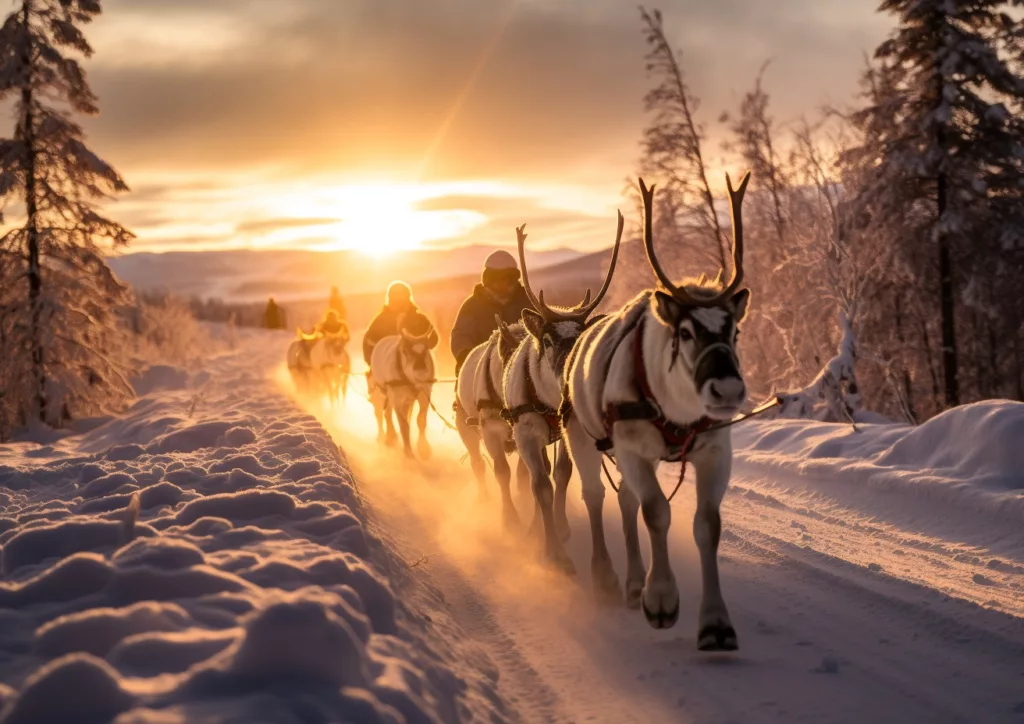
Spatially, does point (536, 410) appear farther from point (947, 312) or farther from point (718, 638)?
point (947, 312)

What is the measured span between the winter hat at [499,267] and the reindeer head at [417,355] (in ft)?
12.1

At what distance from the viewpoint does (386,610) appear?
4.50 metres

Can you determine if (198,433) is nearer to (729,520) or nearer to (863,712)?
(729,520)

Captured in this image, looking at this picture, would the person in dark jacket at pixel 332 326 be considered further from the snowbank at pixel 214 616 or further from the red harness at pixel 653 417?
the red harness at pixel 653 417

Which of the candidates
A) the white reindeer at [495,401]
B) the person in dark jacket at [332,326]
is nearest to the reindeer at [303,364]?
the person in dark jacket at [332,326]

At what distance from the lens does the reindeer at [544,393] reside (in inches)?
259

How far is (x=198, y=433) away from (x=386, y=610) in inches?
287

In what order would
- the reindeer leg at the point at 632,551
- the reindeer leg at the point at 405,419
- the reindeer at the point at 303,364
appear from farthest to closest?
1. the reindeer at the point at 303,364
2. the reindeer leg at the point at 405,419
3. the reindeer leg at the point at 632,551

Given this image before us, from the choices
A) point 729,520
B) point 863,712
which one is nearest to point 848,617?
point 863,712

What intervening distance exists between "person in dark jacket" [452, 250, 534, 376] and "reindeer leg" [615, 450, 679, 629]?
5.20 metres

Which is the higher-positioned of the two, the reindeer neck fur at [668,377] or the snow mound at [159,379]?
the reindeer neck fur at [668,377]

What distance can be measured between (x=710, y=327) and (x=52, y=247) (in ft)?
59.3

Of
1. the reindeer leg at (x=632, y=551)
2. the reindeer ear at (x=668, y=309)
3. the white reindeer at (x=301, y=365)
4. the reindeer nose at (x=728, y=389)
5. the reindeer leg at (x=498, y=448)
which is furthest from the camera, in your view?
the white reindeer at (x=301, y=365)

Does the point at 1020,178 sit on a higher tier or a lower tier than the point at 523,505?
higher
